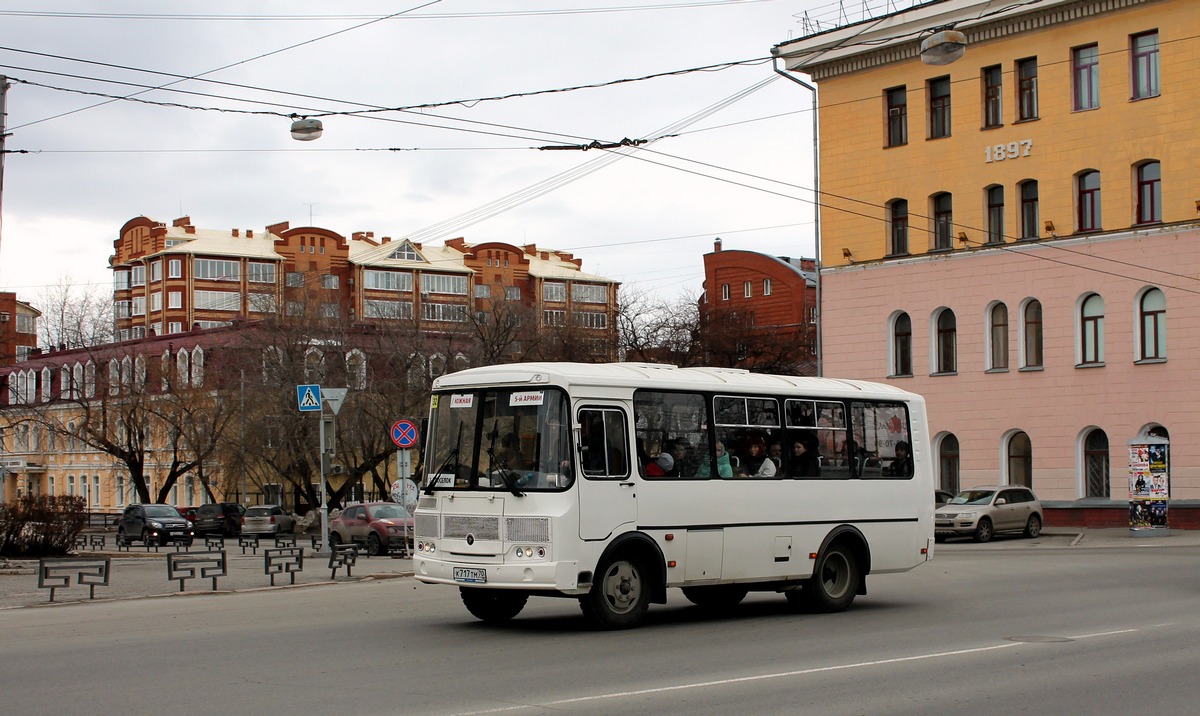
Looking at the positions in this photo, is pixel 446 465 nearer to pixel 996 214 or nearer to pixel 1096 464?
pixel 1096 464

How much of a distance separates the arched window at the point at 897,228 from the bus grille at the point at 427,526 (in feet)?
117

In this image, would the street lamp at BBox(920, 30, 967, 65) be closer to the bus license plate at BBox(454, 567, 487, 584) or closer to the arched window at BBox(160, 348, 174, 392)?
the bus license plate at BBox(454, 567, 487, 584)

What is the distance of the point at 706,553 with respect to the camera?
15984 mm

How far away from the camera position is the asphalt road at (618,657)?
10.2m

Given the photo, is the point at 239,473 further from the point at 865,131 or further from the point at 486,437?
the point at 486,437

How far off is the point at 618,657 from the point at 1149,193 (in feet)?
116

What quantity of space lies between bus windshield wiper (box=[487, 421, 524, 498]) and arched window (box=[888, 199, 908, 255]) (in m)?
35.7

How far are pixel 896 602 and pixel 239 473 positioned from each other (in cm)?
4492

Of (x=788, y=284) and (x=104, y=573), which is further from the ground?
(x=788, y=284)

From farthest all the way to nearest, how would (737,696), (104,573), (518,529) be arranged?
(104,573) → (518,529) → (737,696)

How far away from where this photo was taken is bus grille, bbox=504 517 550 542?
47.6ft

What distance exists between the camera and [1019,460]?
46.1 meters

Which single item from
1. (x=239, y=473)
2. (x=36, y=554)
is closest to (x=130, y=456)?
(x=239, y=473)

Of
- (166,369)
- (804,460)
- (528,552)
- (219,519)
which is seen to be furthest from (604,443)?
(166,369)
